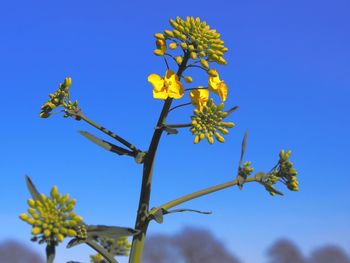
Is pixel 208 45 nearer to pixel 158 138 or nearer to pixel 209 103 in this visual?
pixel 209 103

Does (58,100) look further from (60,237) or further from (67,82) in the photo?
(60,237)

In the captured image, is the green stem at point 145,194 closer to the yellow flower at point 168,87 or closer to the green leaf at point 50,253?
the yellow flower at point 168,87

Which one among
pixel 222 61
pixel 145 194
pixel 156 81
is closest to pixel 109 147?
pixel 145 194

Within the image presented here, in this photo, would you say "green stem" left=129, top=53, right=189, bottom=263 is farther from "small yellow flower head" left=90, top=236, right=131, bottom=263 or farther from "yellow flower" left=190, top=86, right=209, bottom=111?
"small yellow flower head" left=90, top=236, right=131, bottom=263

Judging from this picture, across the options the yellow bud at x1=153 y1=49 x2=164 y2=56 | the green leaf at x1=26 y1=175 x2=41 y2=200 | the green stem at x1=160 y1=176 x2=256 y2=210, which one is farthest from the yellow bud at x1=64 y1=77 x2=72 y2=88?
the green stem at x1=160 y1=176 x2=256 y2=210

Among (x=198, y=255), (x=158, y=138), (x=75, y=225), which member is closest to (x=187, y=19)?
(x=158, y=138)
